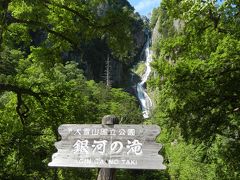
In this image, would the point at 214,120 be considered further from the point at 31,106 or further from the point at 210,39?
the point at 31,106

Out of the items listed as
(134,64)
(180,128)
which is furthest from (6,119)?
(134,64)

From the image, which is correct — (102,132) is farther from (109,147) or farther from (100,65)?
(100,65)

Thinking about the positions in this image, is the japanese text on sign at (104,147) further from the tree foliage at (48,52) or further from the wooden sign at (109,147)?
the tree foliage at (48,52)

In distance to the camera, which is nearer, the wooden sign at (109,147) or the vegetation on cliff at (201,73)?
the wooden sign at (109,147)

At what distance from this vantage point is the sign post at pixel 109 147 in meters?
4.47

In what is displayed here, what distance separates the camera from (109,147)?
4668mm

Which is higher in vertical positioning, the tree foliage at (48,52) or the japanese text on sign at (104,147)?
the tree foliage at (48,52)

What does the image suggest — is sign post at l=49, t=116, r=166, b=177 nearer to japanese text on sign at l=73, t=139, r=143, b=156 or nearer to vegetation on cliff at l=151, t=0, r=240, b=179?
japanese text on sign at l=73, t=139, r=143, b=156

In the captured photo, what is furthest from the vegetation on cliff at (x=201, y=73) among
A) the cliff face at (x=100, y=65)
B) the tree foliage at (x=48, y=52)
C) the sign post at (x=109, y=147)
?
the cliff face at (x=100, y=65)

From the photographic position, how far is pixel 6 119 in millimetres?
10961

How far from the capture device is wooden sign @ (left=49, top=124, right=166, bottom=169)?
176 inches

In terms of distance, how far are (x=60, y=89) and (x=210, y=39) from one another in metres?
4.26

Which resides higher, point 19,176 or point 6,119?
point 6,119

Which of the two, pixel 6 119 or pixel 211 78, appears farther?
pixel 6 119
